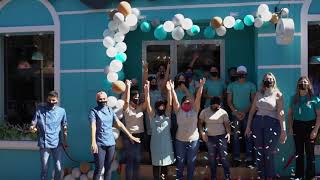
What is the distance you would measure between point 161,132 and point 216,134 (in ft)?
2.67

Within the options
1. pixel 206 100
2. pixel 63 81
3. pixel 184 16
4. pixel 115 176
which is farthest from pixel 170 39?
pixel 115 176

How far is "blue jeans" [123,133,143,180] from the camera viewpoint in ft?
24.2

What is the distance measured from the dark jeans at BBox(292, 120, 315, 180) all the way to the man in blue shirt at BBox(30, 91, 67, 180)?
352 cm

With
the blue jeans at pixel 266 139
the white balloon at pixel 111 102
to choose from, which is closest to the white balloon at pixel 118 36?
the white balloon at pixel 111 102

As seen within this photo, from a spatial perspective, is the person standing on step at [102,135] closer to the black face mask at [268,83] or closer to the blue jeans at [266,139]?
the blue jeans at [266,139]

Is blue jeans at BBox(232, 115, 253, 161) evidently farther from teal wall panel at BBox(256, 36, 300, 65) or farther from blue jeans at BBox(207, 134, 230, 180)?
teal wall panel at BBox(256, 36, 300, 65)

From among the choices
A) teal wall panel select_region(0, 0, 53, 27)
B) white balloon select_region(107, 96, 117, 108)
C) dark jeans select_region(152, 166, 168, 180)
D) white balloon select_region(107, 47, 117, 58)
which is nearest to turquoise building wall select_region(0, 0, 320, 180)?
teal wall panel select_region(0, 0, 53, 27)

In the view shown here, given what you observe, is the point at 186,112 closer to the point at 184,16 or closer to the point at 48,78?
the point at 184,16

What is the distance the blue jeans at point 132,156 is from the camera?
7.37 metres

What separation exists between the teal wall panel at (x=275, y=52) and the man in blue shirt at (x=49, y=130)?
10.9ft

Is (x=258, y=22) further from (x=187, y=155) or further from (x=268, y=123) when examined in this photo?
(x=187, y=155)

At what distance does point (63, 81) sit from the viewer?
8.54 m

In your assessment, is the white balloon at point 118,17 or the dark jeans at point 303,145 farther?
the white balloon at point 118,17

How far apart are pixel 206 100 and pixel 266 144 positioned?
141 cm
